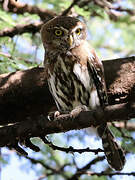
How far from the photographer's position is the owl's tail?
172 inches

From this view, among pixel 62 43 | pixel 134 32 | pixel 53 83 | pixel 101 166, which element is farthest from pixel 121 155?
pixel 134 32

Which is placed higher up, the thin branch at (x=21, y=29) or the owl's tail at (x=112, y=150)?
the thin branch at (x=21, y=29)

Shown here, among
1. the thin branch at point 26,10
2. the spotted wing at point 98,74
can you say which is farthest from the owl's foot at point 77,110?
the thin branch at point 26,10

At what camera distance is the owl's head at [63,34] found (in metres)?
4.56

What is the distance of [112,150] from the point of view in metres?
4.46

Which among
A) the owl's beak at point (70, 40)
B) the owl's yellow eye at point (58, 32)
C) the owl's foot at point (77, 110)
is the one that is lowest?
the owl's foot at point (77, 110)

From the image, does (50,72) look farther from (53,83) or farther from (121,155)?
(121,155)

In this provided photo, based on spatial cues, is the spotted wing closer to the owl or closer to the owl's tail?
the owl

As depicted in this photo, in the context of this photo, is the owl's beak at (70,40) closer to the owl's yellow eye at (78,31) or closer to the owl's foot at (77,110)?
the owl's yellow eye at (78,31)

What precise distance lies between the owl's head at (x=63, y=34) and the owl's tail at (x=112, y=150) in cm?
102

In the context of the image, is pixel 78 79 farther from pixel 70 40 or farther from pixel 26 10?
pixel 26 10

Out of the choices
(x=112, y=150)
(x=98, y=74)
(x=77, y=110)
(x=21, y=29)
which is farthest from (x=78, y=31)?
(x=112, y=150)

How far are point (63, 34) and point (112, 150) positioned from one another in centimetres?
147

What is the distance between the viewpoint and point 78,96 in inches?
169
